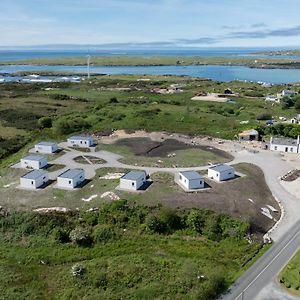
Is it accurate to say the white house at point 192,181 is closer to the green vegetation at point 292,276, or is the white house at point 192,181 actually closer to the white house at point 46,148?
the green vegetation at point 292,276

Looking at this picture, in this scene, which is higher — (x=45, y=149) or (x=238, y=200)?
(x=45, y=149)

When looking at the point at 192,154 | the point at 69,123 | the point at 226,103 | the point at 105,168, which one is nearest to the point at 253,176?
the point at 192,154

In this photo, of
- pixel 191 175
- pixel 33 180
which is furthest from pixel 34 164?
pixel 191 175

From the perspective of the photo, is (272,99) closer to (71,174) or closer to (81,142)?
(81,142)

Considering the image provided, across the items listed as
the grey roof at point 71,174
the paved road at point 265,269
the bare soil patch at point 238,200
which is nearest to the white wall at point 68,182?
the grey roof at point 71,174

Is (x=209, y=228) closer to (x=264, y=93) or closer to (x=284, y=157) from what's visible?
(x=284, y=157)

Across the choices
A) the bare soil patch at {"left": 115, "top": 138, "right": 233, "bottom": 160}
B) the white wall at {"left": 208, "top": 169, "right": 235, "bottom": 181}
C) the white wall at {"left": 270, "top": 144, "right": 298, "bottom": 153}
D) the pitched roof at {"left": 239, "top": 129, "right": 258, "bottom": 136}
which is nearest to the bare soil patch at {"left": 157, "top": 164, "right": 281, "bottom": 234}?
the white wall at {"left": 208, "top": 169, "right": 235, "bottom": 181}
